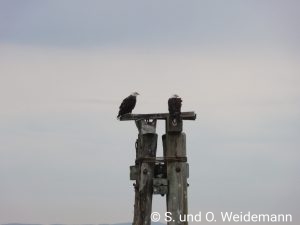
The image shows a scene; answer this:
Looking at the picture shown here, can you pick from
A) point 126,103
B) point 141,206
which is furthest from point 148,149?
point 126,103

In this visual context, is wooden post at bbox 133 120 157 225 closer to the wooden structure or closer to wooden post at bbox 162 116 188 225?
the wooden structure

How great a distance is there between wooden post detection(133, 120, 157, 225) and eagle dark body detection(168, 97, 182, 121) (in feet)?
1.38

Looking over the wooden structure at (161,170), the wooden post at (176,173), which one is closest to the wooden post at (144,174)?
the wooden structure at (161,170)

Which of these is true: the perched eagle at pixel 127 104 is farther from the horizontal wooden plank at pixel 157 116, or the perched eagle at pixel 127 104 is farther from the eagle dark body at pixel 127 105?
Answer: the horizontal wooden plank at pixel 157 116

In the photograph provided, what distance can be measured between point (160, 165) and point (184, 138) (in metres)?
0.63

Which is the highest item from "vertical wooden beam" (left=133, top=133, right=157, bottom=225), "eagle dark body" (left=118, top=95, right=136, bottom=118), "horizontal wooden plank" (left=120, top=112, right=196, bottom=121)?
"eagle dark body" (left=118, top=95, right=136, bottom=118)

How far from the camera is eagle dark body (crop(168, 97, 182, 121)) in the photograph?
395 inches

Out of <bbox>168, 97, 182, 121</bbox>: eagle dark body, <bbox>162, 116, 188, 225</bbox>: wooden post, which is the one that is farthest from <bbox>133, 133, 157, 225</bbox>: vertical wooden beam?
<bbox>168, 97, 182, 121</bbox>: eagle dark body

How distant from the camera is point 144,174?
32.8 ft

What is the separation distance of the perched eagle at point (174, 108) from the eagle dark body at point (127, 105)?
16.0ft

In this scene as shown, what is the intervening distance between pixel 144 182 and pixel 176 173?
1.92ft

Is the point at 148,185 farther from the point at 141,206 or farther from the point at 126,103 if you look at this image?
the point at 126,103

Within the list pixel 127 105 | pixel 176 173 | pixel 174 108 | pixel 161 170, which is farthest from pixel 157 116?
pixel 127 105

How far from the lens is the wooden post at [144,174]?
9.97 meters
